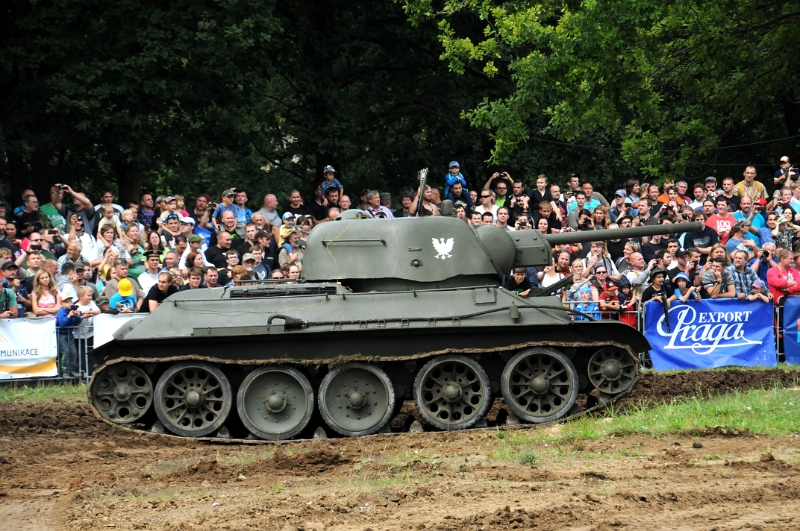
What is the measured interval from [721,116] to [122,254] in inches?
497

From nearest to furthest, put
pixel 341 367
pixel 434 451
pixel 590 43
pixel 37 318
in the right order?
pixel 434 451 < pixel 341 367 < pixel 37 318 < pixel 590 43

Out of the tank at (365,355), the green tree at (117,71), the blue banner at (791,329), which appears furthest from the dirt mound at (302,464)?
the green tree at (117,71)

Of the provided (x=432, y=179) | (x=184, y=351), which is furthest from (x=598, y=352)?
(x=432, y=179)

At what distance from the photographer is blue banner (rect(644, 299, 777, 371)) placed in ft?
57.5

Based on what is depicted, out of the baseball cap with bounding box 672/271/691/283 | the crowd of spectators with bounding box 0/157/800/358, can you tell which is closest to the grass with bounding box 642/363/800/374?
the crowd of spectators with bounding box 0/157/800/358

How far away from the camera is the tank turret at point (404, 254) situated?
13.9 metres

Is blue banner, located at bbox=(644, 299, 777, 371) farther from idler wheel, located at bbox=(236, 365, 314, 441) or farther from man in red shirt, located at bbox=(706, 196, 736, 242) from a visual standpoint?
idler wheel, located at bbox=(236, 365, 314, 441)

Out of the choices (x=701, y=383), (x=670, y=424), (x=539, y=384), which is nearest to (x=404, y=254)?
(x=539, y=384)

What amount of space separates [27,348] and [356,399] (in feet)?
19.8

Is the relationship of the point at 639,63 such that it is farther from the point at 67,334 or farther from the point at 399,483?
the point at 399,483

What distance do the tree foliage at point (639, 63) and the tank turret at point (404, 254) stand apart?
6.59 metres

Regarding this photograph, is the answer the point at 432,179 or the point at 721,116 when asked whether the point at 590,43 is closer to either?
the point at 721,116

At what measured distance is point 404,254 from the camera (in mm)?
13859

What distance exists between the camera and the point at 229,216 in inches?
758
